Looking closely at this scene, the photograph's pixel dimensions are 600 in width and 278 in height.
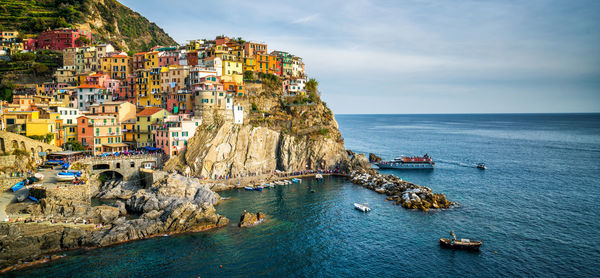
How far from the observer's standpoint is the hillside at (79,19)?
103062 mm

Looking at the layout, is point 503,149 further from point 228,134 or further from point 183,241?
point 183,241

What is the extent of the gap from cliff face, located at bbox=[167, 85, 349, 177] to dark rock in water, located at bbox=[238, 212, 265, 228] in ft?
69.4

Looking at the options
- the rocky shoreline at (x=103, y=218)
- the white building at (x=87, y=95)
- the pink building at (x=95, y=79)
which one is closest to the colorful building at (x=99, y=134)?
the rocky shoreline at (x=103, y=218)

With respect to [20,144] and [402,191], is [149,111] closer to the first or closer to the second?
[20,144]

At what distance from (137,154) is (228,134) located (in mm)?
17442

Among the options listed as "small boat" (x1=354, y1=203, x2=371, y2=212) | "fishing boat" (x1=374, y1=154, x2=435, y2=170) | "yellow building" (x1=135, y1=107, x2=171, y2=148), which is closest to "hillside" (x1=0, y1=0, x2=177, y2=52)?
"yellow building" (x1=135, y1=107, x2=171, y2=148)

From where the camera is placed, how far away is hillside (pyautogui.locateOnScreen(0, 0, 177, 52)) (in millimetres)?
103062

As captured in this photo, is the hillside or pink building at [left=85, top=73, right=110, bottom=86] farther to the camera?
the hillside

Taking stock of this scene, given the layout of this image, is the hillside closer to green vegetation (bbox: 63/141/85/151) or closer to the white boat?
green vegetation (bbox: 63/141/85/151)

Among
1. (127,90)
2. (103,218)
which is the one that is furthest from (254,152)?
(127,90)

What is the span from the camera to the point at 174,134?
67.9 metres

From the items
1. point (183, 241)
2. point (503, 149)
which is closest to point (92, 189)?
point (183, 241)

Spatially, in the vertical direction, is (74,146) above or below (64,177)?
above

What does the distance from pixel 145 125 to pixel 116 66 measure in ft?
91.1
